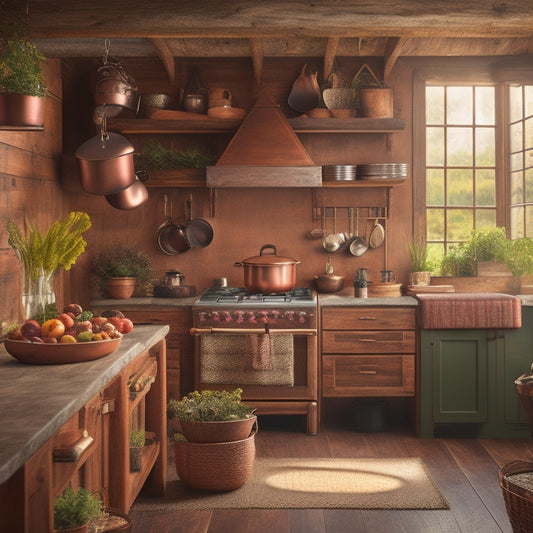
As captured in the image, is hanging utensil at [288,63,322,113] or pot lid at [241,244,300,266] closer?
pot lid at [241,244,300,266]

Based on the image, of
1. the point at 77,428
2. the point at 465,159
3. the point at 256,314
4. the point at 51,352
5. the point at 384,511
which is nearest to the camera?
the point at 77,428

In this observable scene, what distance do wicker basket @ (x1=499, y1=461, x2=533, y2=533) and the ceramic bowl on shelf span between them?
175 centimetres

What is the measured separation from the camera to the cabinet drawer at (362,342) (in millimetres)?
5211

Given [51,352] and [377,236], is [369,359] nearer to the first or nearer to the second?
[377,236]

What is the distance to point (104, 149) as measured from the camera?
4645 millimetres

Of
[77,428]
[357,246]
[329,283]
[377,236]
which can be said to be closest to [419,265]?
[377,236]

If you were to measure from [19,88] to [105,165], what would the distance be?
1.11 m

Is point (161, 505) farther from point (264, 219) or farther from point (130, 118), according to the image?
point (130, 118)

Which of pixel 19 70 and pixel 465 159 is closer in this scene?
pixel 19 70

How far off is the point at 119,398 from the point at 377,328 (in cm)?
259

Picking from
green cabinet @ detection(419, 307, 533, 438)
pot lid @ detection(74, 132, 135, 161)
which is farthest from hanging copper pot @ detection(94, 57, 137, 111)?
green cabinet @ detection(419, 307, 533, 438)

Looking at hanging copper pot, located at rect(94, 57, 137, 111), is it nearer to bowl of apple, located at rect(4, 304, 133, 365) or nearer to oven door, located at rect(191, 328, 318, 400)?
oven door, located at rect(191, 328, 318, 400)

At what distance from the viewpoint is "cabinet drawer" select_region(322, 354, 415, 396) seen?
521 cm

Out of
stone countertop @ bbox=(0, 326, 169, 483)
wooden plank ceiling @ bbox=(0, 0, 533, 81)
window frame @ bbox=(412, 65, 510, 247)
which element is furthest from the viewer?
window frame @ bbox=(412, 65, 510, 247)
